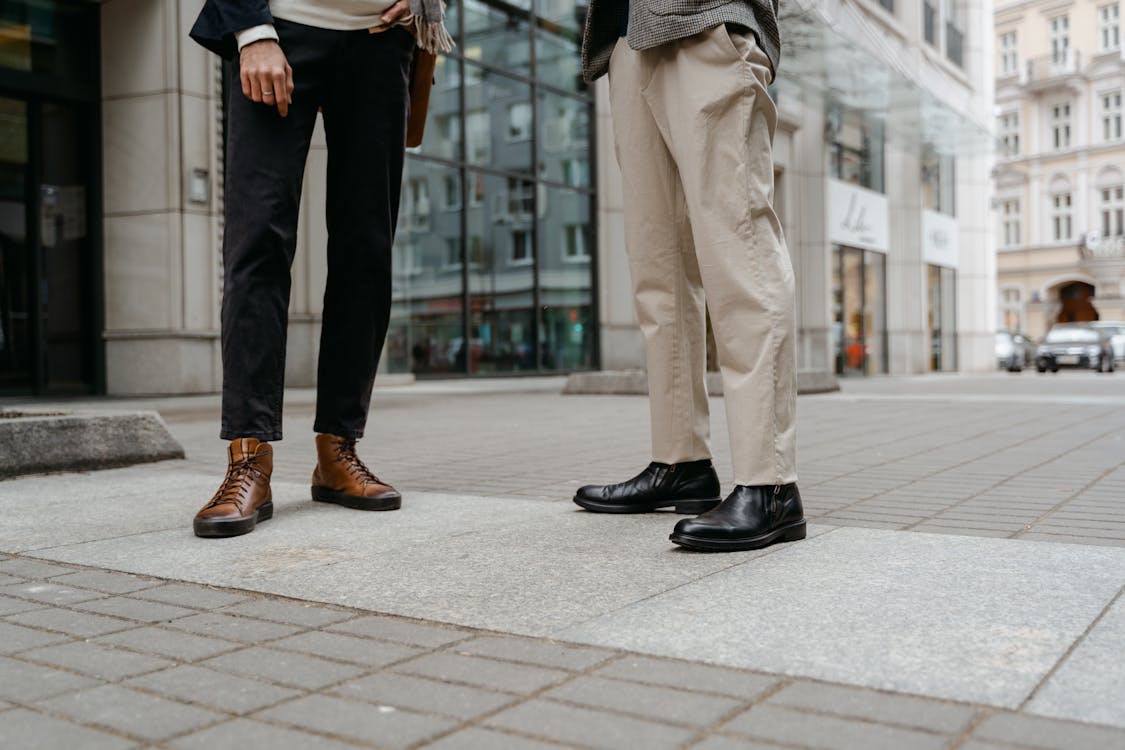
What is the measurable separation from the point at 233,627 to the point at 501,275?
1573cm

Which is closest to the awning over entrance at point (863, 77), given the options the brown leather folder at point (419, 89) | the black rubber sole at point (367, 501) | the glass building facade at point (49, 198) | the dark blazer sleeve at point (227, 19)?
the glass building facade at point (49, 198)

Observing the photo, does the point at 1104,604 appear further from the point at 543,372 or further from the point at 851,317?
the point at 851,317

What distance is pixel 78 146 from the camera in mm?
11898

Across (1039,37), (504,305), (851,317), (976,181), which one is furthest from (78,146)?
(1039,37)

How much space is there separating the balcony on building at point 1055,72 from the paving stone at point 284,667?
58645mm

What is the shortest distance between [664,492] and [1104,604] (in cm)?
138

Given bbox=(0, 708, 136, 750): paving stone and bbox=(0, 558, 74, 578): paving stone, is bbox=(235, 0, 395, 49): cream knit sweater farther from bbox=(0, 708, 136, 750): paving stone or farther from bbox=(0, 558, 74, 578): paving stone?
bbox=(0, 708, 136, 750): paving stone

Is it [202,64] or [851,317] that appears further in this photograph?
[851,317]

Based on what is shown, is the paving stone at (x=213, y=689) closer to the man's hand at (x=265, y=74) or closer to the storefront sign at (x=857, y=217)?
the man's hand at (x=265, y=74)

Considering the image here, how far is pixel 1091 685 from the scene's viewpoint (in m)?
1.64

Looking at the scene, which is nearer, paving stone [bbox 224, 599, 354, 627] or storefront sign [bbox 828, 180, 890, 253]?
paving stone [bbox 224, 599, 354, 627]

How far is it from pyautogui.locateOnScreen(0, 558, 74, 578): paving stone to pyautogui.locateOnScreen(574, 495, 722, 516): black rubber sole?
1.44m

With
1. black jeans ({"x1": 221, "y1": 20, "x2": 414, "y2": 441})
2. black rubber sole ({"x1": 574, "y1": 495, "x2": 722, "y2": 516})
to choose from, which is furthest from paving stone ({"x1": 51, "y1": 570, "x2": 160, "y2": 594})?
black rubber sole ({"x1": 574, "y1": 495, "x2": 722, "y2": 516})

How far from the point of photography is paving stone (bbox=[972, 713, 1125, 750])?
1.43m
